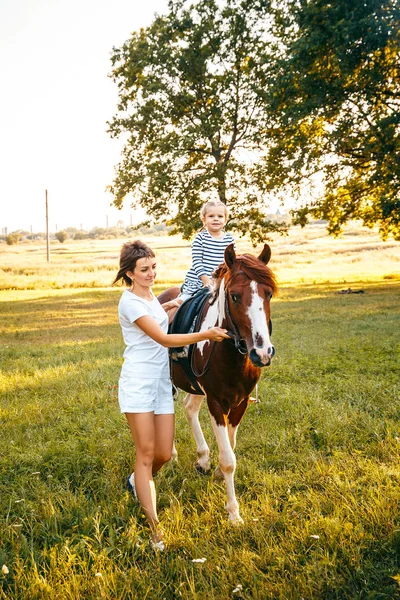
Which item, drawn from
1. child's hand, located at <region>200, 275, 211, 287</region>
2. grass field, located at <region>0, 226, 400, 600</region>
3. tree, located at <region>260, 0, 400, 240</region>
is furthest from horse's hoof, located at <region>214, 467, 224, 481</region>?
tree, located at <region>260, 0, 400, 240</region>

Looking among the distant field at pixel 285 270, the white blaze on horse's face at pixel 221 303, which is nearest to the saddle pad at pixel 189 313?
the white blaze on horse's face at pixel 221 303

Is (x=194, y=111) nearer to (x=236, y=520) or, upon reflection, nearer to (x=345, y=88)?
(x=345, y=88)

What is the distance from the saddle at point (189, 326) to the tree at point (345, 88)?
39.3 ft

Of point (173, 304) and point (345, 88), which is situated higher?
point (345, 88)

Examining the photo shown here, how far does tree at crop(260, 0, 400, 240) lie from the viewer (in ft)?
43.4

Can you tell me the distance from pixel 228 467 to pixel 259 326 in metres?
1.36

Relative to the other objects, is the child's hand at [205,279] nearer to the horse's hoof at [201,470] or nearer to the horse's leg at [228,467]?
the horse's leg at [228,467]

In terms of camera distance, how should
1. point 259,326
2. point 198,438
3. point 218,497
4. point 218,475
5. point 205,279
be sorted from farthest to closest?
1. point 198,438
2. point 205,279
3. point 218,475
4. point 218,497
5. point 259,326

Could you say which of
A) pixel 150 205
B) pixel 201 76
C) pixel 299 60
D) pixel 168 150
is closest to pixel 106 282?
pixel 150 205

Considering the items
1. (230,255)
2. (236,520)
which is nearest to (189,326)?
(230,255)

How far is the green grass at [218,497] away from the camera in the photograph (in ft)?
9.02

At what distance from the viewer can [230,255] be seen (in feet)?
10.7

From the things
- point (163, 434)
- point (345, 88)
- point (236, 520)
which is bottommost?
point (236, 520)

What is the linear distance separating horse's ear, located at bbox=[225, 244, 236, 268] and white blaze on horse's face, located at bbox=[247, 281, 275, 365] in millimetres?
290
